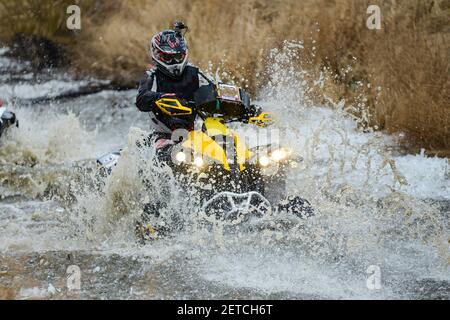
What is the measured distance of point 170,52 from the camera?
7629mm

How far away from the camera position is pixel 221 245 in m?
6.84

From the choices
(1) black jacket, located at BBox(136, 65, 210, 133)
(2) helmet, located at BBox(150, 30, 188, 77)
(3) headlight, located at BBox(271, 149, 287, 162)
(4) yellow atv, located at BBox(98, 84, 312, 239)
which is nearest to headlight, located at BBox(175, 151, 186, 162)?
(4) yellow atv, located at BBox(98, 84, 312, 239)

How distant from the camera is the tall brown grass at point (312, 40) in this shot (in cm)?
1005

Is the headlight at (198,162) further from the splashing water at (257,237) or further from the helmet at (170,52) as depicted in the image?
the helmet at (170,52)

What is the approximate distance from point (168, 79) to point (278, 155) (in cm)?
165

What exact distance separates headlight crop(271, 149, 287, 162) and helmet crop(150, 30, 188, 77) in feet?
5.03

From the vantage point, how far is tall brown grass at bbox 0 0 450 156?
33.0ft

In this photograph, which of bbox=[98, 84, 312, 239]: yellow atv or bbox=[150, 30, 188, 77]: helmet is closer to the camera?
bbox=[98, 84, 312, 239]: yellow atv

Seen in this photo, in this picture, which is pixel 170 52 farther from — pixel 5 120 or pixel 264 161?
pixel 5 120

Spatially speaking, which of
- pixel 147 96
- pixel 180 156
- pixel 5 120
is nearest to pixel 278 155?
pixel 180 156

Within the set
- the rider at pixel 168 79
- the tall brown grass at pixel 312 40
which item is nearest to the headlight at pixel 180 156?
the rider at pixel 168 79

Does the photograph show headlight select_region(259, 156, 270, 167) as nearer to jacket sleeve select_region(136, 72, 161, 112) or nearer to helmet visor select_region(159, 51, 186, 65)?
jacket sleeve select_region(136, 72, 161, 112)

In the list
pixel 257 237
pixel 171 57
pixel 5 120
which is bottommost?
pixel 257 237

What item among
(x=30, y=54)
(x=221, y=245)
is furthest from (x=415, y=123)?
(x=30, y=54)
